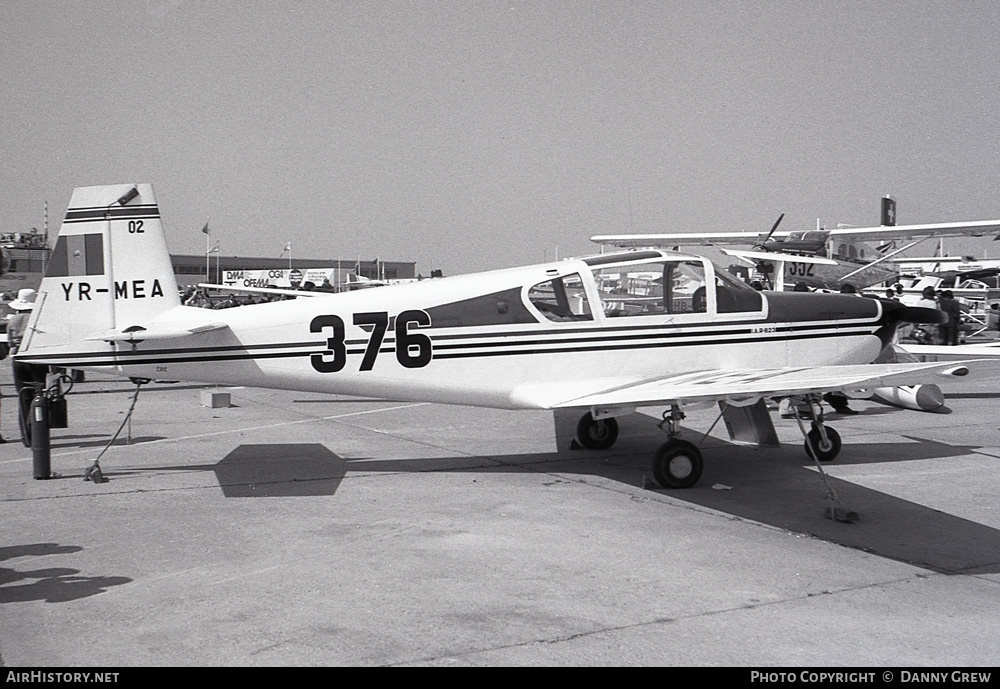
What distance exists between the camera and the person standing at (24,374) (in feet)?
31.7

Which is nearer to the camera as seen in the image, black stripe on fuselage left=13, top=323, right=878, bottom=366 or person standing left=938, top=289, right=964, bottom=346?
black stripe on fuselage left=13, top=323, right=878, bottom=366

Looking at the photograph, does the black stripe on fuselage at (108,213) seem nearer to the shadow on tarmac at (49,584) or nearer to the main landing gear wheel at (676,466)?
the shadow on tarmac at (49,584)

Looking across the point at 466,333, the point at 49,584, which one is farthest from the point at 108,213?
the point at 49,584

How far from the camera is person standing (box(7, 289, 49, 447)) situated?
965cm

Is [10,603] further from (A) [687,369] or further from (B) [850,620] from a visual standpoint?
(A) [687,369]

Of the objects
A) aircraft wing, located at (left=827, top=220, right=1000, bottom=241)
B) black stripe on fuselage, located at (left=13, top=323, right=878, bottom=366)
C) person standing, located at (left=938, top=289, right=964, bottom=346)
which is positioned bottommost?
person standing, located at (left=938, top=289, right=964, bottom=346)

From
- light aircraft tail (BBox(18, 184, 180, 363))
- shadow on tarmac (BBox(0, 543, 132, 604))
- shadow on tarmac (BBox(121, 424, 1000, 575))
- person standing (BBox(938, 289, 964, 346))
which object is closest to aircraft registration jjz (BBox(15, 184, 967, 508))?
light aircraft tail (BBox(18, 184, 180, 363))

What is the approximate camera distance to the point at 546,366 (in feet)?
27.1

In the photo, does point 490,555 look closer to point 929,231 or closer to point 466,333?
point 466,333

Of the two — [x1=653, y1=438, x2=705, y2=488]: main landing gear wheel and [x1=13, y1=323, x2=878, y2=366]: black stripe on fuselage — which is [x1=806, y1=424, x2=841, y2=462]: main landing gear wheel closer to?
[x1=13, y1=323, x2=878, y2=366]: black stripe on fuselage

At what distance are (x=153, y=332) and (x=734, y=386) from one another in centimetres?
508

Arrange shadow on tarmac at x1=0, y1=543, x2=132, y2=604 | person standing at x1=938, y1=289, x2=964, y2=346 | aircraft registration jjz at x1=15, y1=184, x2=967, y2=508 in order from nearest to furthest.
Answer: shadow on tarmac at x1=0, y1=543, x2=132, y2=604
aircraft registration jjz at x1=15, y1=184, x2=967, y2=508
person standing at x1=938, y1=289, x2=964, y2=346

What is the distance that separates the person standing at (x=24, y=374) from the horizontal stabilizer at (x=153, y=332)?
3.85ft
